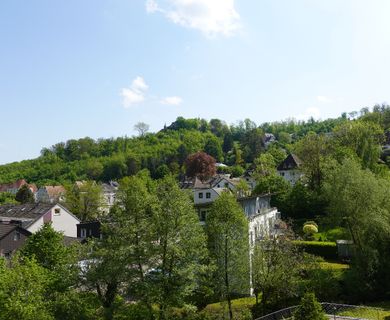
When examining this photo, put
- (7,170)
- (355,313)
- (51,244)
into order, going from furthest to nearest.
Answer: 1. (7,170)
2. (51,244)
3. (355,313)

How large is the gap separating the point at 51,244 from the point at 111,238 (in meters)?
6.24

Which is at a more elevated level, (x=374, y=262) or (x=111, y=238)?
(x=111, y=238)

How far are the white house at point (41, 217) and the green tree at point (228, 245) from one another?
30.3 metres

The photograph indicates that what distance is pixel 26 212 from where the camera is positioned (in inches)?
2159

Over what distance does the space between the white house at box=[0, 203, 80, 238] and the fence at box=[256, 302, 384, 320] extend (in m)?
33.4

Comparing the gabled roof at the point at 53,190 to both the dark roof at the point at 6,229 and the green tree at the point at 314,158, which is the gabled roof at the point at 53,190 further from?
the green tree at the point at 314,158

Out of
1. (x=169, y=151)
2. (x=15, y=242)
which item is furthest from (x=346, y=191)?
(x=169, y=151)

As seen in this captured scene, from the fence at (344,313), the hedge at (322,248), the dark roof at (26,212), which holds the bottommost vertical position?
the fence at (344,313)

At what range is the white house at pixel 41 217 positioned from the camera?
5091 cm

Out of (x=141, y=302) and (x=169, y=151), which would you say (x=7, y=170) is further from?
(x=141, y=302)

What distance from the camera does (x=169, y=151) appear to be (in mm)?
147625

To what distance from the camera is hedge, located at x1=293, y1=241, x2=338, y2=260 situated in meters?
36.9

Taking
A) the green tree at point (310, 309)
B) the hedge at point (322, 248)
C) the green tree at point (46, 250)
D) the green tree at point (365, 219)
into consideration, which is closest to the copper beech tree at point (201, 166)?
the hedge at point (322, 248)

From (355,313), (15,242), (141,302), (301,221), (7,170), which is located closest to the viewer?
(141,302)
